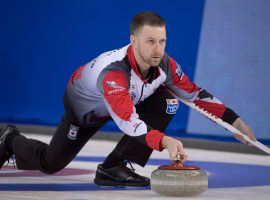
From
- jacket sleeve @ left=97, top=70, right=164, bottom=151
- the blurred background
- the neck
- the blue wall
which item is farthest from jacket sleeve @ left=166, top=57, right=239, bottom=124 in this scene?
the blue wall

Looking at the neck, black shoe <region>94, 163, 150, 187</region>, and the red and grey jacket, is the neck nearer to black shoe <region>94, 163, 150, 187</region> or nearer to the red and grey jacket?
the red and grey jacket

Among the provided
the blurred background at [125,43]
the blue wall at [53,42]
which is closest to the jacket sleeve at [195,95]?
the blurred background at [125,43]

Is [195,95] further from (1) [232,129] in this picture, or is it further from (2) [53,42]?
(2) [53,42]

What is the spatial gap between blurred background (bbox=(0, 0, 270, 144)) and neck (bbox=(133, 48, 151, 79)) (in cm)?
372

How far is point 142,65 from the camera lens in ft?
14.5

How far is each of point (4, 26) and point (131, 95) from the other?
17.8 ft

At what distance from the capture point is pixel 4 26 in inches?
377

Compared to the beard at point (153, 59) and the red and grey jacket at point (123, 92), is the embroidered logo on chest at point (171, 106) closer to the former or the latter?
the red and grey jacket at point (123, 92)

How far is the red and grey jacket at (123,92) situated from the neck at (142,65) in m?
0.02

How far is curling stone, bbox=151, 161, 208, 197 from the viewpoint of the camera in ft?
12.8

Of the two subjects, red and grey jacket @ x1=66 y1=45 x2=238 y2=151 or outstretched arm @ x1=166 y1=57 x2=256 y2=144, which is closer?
red and grey jacket @ x1=66 y1=45 x2=238 y2=151

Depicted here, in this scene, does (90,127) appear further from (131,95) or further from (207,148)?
(207,148)

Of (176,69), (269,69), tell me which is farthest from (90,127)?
(269,69)

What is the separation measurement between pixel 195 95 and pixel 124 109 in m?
0.83
